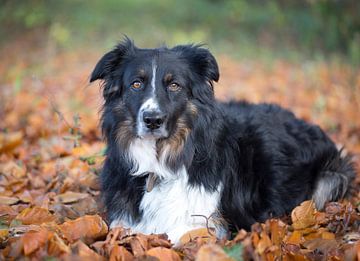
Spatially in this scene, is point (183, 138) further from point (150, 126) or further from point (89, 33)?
point (89, 33)

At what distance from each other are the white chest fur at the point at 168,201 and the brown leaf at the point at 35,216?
577 mm

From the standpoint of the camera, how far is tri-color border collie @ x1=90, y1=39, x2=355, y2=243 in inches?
166

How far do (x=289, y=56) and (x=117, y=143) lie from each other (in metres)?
11.6

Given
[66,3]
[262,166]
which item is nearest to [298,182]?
[262,166]

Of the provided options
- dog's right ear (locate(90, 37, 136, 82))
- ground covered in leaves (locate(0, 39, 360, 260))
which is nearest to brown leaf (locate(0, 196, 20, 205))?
ground covered in leaves (locate(0, 39, 360, 260))

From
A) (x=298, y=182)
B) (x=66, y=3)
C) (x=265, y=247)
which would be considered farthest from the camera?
(x=66, y=3)

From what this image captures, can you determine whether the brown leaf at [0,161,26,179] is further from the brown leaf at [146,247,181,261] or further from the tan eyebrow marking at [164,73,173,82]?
the brown leaf at [146,247,181,261]

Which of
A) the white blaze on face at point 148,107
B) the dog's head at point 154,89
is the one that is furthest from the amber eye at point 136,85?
the white blaze on face at point 148,107

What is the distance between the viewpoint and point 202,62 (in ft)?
14.8

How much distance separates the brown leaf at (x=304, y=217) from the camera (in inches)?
163

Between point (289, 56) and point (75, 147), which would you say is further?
point (289, 56)

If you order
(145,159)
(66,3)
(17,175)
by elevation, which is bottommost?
(17,175)

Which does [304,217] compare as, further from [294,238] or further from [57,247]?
[57,247]

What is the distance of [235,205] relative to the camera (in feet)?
14.7
